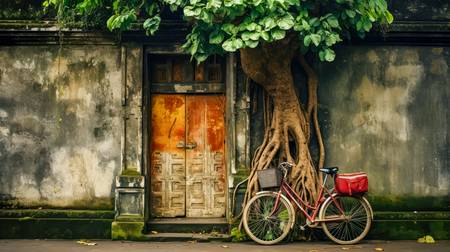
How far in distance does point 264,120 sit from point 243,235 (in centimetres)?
191

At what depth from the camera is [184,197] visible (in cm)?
995

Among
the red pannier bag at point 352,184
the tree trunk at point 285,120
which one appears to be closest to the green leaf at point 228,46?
the tree trunk at point 285,120

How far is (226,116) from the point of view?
9891 mm

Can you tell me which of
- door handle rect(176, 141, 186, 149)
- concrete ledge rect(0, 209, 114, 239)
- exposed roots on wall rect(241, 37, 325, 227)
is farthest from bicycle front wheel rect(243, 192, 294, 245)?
concrete ledge rect(0, 209, 114, 239)

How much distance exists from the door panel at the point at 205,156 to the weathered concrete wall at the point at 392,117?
1.81 meters

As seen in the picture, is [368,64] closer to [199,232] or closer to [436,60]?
[436,60]

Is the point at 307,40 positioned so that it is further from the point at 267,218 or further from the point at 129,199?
the point at 129,199

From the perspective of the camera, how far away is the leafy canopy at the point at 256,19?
7.61m

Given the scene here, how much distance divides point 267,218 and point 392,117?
2765 millimetres

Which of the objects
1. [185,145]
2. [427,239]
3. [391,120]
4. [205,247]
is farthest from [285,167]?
[427,239]

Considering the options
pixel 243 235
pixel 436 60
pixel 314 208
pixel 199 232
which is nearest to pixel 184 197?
pixel 199 232

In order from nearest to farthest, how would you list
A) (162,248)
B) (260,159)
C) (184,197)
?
(162,248) → (260,159) → (184,197)

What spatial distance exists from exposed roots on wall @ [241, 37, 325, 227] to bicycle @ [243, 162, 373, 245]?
234 mm

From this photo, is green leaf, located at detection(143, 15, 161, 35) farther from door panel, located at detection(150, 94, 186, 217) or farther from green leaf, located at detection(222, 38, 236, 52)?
door panel, located at detection(150, 94, 186, 217)
